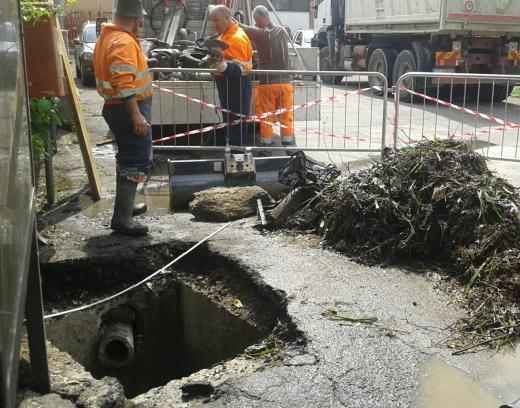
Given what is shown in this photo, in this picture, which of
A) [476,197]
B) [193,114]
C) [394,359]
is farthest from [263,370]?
[193,114]

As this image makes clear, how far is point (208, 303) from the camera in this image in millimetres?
4898

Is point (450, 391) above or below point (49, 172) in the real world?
below

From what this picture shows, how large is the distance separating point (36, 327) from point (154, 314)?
2182mm

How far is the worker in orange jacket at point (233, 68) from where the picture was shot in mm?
7949

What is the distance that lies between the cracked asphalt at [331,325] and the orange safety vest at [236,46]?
284 centimetres

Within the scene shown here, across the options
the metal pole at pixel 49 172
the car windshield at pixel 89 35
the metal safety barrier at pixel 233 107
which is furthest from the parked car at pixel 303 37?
the metal pole at pixel 49 172

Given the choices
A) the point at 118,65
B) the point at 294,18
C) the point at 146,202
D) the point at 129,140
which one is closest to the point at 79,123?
the point at 146,202

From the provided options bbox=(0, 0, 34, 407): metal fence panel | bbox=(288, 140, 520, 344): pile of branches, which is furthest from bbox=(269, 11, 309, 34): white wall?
bbox=(0, 0, 34, 407): metal fence panel

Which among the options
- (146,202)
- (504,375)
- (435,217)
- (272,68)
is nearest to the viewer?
(504,375)

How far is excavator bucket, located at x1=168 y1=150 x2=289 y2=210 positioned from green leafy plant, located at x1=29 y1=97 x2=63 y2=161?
126 cm

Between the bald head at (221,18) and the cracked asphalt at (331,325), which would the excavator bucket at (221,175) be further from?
the bald head at (221,18)

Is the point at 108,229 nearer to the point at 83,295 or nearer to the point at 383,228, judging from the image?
the point at 83,295

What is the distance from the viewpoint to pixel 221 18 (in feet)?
26.1

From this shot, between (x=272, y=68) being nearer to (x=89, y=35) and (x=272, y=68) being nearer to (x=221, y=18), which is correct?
(x=221, y=18)
